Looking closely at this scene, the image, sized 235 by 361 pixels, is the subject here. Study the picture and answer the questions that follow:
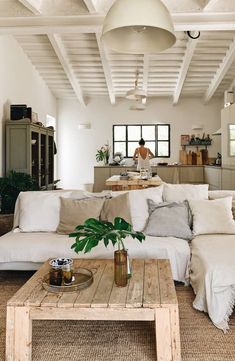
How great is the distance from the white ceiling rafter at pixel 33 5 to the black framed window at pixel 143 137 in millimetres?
6700

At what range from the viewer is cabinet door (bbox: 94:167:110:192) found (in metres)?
9.72

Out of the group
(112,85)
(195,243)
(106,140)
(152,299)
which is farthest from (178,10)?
(106,140)

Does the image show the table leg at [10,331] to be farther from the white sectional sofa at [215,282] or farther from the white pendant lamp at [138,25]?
the white pendant lamp at [138,25]

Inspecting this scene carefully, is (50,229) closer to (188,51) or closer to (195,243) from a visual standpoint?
(195,243)

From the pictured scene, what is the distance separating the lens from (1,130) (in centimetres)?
623

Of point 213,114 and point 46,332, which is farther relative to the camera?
point 213,114

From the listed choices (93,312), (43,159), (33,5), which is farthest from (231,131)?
(93,312)

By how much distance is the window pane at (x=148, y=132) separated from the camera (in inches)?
434

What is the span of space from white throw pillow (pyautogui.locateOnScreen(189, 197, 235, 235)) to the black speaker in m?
3.89

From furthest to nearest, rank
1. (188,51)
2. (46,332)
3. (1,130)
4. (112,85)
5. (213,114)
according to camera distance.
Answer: (213,114) < (112,85) < (188,51) < (1,130) < (46,332)

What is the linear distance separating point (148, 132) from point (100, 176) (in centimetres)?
239

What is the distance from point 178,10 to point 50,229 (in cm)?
306

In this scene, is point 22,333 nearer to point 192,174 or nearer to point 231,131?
point 231,131

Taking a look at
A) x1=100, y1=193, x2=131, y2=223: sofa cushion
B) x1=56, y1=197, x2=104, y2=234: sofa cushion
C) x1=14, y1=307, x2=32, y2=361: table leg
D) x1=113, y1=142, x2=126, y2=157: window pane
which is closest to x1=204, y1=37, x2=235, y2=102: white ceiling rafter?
x1=113, y1=142, x2=126, y2=157: window pane
